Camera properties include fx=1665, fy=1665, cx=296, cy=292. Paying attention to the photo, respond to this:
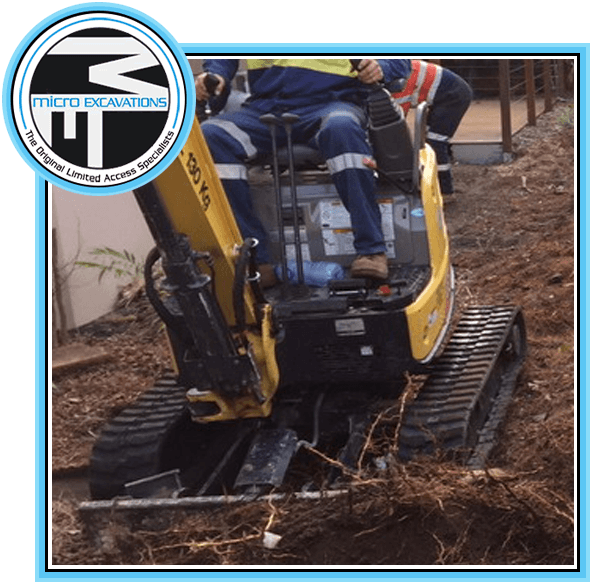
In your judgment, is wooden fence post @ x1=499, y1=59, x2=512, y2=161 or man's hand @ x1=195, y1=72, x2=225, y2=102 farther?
wooden fence post @ x1=499, y1=59, x2=512, y2=161

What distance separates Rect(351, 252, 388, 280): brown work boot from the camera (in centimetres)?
820

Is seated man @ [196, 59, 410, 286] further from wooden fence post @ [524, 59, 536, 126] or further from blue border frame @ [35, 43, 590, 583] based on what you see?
wooden fence post @ [524, 59, 536, 126]

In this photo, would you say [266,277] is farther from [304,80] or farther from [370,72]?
[370,72]

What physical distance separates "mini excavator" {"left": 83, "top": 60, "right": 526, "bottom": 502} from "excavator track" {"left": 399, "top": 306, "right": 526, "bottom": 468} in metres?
0.01

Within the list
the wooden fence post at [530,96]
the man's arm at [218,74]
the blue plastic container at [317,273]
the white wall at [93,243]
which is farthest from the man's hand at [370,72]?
the wooden fence post at [530,96]

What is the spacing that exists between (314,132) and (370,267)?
0.74 m

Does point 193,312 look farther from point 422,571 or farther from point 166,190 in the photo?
point 422,571

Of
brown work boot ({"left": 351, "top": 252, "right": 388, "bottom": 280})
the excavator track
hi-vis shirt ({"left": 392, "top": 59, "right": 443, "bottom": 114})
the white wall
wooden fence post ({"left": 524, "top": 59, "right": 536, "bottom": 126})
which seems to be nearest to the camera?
the excavator track

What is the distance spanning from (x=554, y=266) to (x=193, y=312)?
13.7ft

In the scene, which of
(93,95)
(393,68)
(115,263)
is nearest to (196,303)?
(93,95)

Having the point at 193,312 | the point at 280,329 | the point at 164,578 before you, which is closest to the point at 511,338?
the point at 280,329

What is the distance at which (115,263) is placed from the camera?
10.3 m

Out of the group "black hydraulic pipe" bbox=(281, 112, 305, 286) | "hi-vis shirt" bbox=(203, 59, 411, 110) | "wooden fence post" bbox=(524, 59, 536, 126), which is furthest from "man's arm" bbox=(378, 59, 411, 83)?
"wooden fence post" bbox=(524, 59, 536, 126)

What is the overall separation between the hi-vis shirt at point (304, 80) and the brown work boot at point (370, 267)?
0.80 meters
